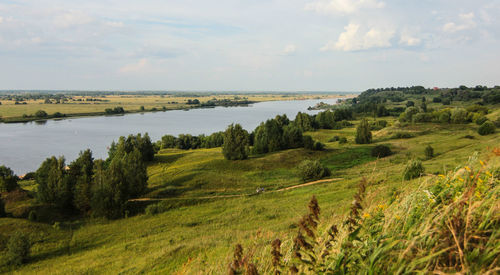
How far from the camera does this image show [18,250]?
65.0ft

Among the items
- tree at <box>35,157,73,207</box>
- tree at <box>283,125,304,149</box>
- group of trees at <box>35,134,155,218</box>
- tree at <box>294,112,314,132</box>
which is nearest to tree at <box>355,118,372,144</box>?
tree at <box>283,125,304,149</box>

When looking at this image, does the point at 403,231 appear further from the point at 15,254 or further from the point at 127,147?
the point at 127,147

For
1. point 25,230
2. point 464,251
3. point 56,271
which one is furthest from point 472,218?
point 25,230

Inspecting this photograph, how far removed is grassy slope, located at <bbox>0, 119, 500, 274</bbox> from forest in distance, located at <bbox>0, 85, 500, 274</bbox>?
14cm

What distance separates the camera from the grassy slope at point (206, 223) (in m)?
13.1

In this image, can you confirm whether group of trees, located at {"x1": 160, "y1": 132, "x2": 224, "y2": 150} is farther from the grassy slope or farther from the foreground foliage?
the foreground foliage

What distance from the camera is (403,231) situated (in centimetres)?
341

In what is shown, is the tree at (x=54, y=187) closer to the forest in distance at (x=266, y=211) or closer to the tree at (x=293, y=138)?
the forest in distance at (x=266, y=211)

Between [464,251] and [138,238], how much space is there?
23009 millimetres

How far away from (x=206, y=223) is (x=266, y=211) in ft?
16.4

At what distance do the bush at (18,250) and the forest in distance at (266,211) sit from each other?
77 millimetres

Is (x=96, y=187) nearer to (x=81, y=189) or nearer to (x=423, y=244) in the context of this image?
(x=81, y=189)

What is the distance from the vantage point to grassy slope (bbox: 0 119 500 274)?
1307 cm

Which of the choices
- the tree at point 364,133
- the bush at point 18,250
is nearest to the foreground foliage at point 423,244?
the bush at point 18,250
